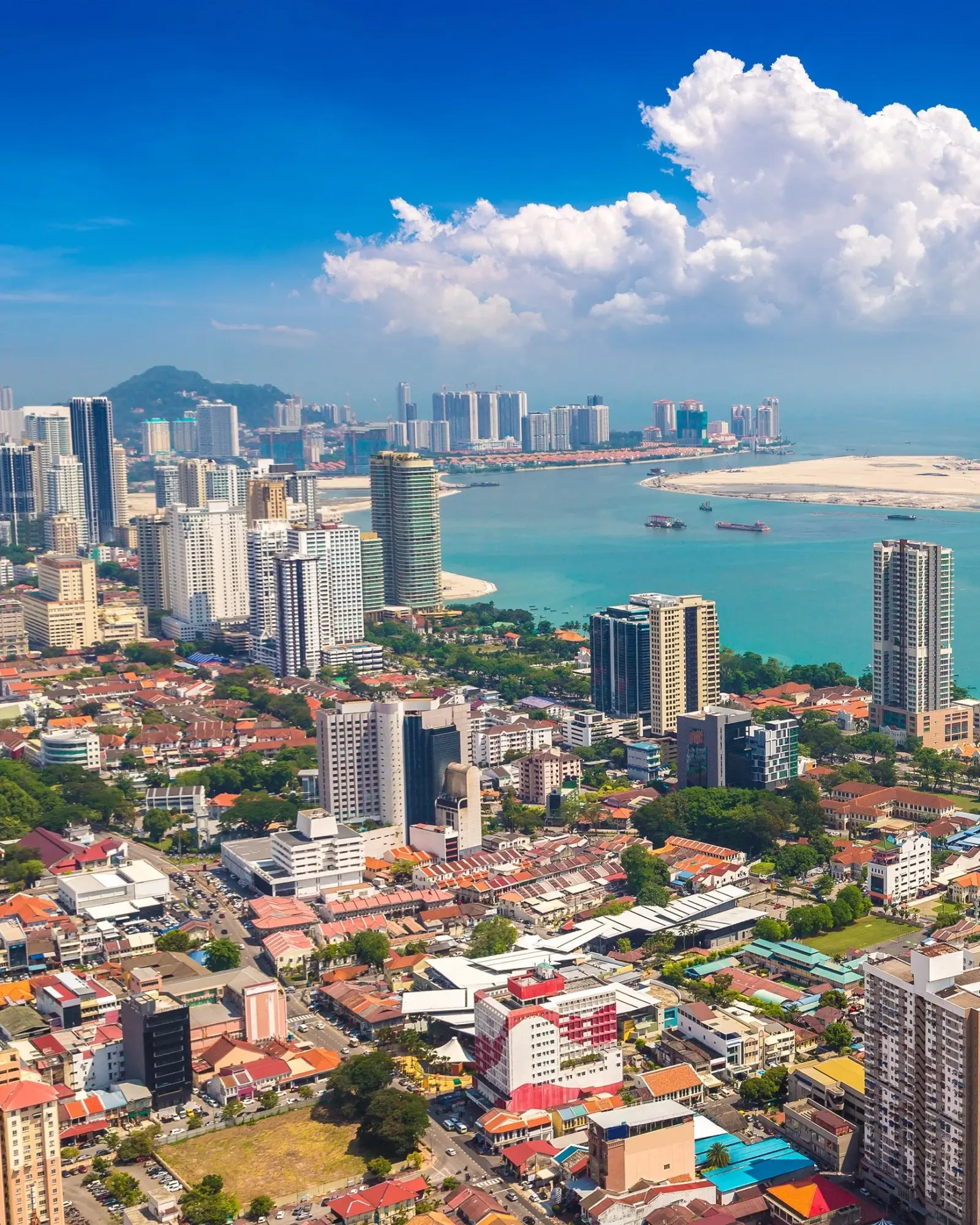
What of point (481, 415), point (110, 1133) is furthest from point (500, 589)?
point (481, 415)

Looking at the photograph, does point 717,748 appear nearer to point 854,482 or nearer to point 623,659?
point 623,659

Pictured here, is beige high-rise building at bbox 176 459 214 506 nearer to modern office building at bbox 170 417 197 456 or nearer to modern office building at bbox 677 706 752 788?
modern office building at bbox 677 706 752 788

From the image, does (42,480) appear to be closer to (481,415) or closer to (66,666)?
(66,666)

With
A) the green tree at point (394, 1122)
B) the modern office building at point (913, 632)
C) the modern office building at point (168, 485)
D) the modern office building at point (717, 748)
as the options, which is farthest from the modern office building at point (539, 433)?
the green tree at point (394, 1122)

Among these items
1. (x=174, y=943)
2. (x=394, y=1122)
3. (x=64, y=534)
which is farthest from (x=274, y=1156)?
(x=64, y=534)

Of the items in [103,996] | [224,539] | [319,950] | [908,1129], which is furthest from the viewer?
[224,539]

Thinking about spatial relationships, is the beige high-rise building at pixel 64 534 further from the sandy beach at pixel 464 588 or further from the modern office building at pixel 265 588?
the modern office building at pixel 265 588
